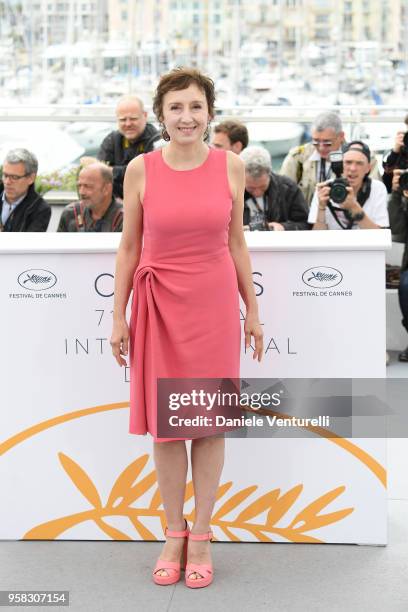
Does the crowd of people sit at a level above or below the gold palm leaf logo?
above

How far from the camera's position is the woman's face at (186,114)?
3.32 metres

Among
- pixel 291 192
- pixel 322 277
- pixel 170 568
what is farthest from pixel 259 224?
pixel 170 568

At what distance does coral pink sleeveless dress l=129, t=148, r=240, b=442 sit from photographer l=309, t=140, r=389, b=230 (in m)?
2.80

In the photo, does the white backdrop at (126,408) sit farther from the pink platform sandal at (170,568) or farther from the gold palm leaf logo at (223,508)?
the pink platform sandal at (170,568)

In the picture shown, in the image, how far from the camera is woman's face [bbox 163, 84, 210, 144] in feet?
10.9

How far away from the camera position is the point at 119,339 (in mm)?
3443

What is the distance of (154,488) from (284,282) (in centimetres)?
82

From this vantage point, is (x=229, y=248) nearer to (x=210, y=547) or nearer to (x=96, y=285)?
(x=96, y=285)

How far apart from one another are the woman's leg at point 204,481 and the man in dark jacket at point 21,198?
128 inches

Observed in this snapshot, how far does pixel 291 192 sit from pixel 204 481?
329 centimetres

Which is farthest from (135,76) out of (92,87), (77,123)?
(77,123)

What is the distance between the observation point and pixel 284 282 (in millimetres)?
3656

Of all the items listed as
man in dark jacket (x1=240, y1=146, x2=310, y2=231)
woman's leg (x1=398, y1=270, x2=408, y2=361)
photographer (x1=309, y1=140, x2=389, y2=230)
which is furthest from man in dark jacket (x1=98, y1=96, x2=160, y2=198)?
woman's leg (x1=398, y1=270, x2=408, y2=361)

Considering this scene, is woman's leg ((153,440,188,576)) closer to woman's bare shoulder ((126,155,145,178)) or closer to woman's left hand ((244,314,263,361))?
woman's left hand ((244,314,263,361))
